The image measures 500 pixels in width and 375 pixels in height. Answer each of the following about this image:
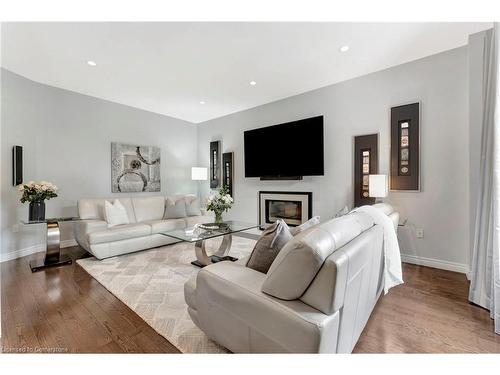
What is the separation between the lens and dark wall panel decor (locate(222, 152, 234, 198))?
505 cm

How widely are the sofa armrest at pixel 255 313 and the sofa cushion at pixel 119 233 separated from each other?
7.61ft

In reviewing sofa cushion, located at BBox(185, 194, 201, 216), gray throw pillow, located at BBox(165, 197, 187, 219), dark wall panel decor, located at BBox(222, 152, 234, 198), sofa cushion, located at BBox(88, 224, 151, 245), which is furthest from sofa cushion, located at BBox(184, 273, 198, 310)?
dark wall panel decor, located at BBox(222, 152, 234, 198)

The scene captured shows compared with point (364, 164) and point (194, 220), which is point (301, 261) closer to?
point (364, 164)

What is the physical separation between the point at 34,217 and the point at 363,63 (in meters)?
4.70

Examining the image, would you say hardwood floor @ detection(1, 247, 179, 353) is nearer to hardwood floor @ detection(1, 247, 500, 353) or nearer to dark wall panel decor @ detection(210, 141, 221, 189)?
hardwood floor @ detection(1, 247, 500, 353)

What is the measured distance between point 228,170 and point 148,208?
186 centimetres

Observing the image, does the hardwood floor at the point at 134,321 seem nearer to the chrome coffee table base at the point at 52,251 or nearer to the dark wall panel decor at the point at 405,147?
the chrome coffee table base at the point at 52,251

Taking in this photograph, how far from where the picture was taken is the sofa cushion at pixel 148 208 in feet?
13.1

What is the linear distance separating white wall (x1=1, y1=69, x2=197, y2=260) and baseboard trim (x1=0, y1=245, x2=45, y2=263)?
11 millimetres

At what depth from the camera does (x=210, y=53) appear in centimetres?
263

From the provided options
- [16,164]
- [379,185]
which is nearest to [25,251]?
[16,164]

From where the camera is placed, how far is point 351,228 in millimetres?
1326
